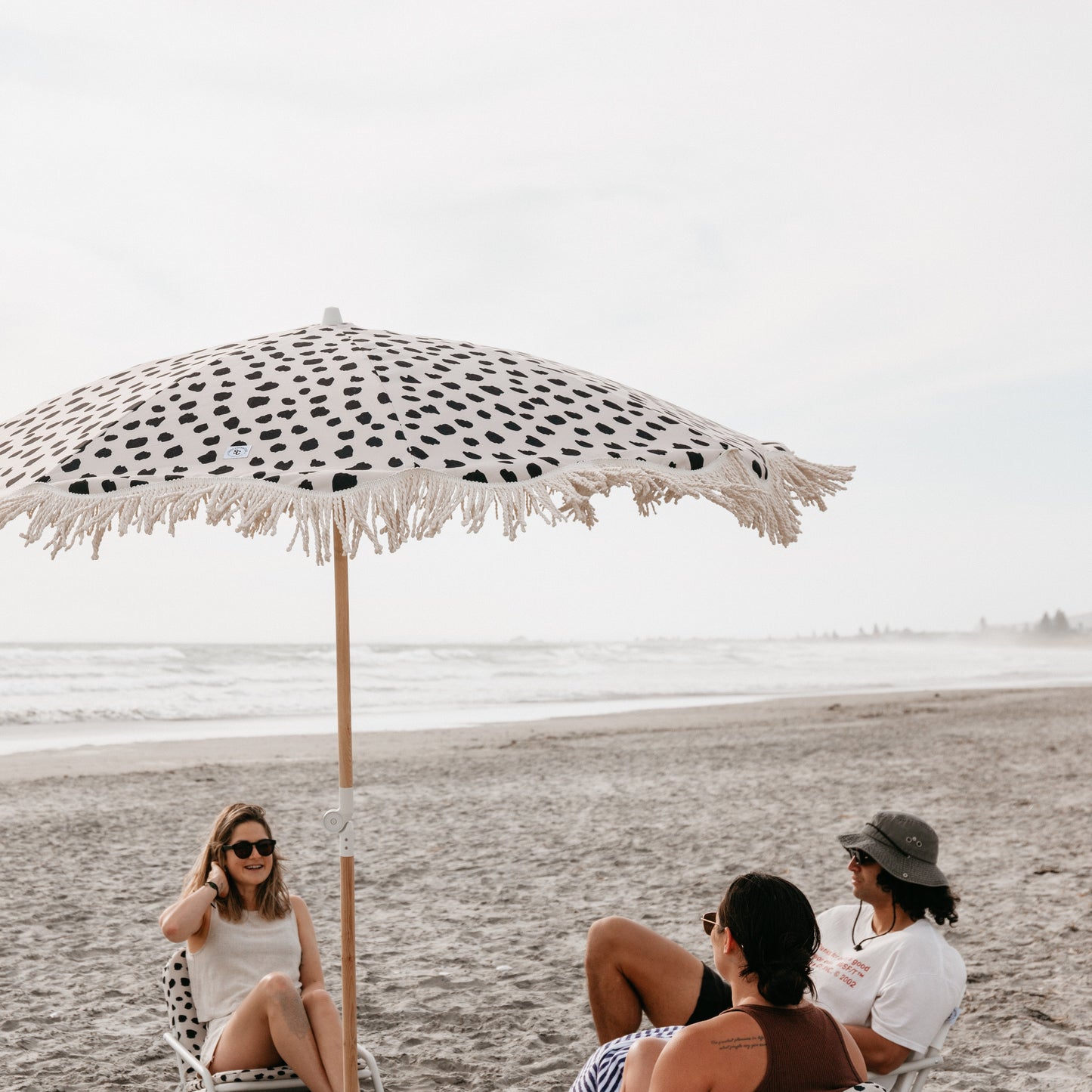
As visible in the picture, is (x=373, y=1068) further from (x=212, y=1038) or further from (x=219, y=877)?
(x=219, y=877)

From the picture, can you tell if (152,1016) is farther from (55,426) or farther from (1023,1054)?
(1023,1054)

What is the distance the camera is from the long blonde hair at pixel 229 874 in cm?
349

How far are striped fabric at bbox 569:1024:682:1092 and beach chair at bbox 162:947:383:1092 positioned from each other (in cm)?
64

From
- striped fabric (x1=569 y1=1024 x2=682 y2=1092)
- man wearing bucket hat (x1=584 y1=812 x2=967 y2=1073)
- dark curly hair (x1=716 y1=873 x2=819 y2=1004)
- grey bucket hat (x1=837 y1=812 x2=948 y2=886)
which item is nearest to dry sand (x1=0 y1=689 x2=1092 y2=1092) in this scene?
man wearing bucket hat (x1=584 y1=812 x2=967 y2=1073)

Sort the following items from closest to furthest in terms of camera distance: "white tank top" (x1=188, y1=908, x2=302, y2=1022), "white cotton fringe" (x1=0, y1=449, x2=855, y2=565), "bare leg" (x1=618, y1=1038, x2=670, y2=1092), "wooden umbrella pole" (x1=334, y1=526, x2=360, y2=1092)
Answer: "white cotton fringe" (x1=0, y1=449, x2=855, y2=565)
"bare leg" (x1=618, y1=1038, x2=670, y2=1092)
"wooden umbrella pole" (x1=334, y1=526, x2=360, y2=1092)
"white tank top" (x1=188, y1=908, x2=302, y2=1022)

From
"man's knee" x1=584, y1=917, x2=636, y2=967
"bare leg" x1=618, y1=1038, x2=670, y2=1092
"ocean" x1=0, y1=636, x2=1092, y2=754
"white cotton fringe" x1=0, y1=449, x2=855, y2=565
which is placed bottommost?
"ocean" x1=0, y1=636, x2=1092, y2=754

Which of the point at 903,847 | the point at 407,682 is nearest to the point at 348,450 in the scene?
the point at 903,847

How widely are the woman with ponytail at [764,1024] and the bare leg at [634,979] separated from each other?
3.10 ft

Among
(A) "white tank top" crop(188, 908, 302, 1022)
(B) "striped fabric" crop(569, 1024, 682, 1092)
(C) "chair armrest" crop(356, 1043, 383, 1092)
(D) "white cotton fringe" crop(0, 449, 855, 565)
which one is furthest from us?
(A) "white tank top" crop(188, 908, 302, 1022)

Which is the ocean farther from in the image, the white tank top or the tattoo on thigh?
the tattoo on thigh

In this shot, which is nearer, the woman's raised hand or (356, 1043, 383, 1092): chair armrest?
(356, 1043, 383, 1092): chair armrest

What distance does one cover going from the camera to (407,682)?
103 ft

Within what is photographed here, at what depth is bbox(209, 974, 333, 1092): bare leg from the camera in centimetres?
316

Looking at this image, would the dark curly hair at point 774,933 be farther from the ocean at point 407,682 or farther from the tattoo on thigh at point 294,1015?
the ocean at point 407,682
